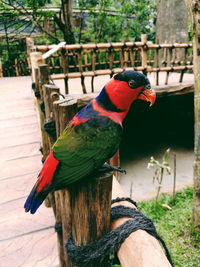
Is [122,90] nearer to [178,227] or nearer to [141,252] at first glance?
[141,252]

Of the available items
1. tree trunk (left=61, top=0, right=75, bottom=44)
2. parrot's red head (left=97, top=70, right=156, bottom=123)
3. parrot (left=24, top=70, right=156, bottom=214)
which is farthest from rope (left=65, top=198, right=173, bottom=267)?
tree trunk (left=61, top=0, right=75, bottom=44)

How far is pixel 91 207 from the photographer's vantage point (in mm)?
947

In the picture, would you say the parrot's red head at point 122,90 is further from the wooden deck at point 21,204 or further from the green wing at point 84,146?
the wooden deck at point 21,204

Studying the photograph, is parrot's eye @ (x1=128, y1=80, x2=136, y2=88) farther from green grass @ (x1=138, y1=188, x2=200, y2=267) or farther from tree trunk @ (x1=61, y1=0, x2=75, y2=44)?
tree trunk @ (x1=61, y1=0, x2=75, y2=44)

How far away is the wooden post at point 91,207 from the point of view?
933 millimetres

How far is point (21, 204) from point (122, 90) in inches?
67.6

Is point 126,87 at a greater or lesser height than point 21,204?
greater

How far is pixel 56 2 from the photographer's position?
10.3 metres

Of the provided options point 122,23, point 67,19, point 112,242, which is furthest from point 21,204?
point 122,23

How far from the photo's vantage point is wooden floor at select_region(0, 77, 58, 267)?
74.9 inches

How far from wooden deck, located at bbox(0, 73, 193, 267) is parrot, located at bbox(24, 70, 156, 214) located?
0.98 m

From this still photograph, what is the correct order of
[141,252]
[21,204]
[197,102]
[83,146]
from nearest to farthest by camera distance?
[141,252] → [83,146] → [21,204] → [197,102]

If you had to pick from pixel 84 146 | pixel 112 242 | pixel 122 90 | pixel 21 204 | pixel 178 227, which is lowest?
pixel 178 227

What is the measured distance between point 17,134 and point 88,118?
3109mm
